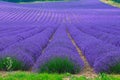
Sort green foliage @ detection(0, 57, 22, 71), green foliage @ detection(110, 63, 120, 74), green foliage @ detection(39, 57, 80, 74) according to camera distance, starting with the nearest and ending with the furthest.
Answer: green foliage @ detection(110, 63, 120, 74), green foliage @ detection(39, 57, 80, 74), green foliage @ detection(0, 57, 22, 71)

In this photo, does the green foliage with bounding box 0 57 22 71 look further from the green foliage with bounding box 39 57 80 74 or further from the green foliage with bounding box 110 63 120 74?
the green foliage with bounding box 110 63 120 74

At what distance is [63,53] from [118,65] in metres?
1.73

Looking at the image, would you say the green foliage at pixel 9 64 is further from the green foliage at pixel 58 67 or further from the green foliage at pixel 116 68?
the green foliage at pixel 116 68

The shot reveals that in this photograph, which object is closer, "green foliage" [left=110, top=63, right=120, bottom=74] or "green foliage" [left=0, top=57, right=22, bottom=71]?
"green foliage" [left=110, top=63, right=120, bottom=74]

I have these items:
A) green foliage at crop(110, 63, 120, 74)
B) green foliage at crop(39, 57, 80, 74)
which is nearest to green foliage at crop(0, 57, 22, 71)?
green foliage at crop(39, 57, 80, 74)

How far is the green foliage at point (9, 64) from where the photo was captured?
9821 millimetres

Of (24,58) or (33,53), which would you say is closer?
(24,58)

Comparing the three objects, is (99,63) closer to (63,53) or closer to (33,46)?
(63,53)

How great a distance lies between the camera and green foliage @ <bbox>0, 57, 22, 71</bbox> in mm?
9821

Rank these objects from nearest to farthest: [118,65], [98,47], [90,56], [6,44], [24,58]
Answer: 1. [118,65]
2. [24,58]
3. [90,56]
4. [98,47]
5. [6,44]

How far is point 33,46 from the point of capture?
42.4 feet

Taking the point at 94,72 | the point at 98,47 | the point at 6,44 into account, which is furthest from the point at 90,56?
the point at 6,44

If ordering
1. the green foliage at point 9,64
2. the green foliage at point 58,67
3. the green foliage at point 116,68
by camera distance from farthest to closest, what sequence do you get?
the green foliage at point 9,64, the green foliage at point 58,67, the green foliage at point 116,68

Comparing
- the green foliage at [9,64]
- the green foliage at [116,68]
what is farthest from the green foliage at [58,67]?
the green foliage at [116,68]
